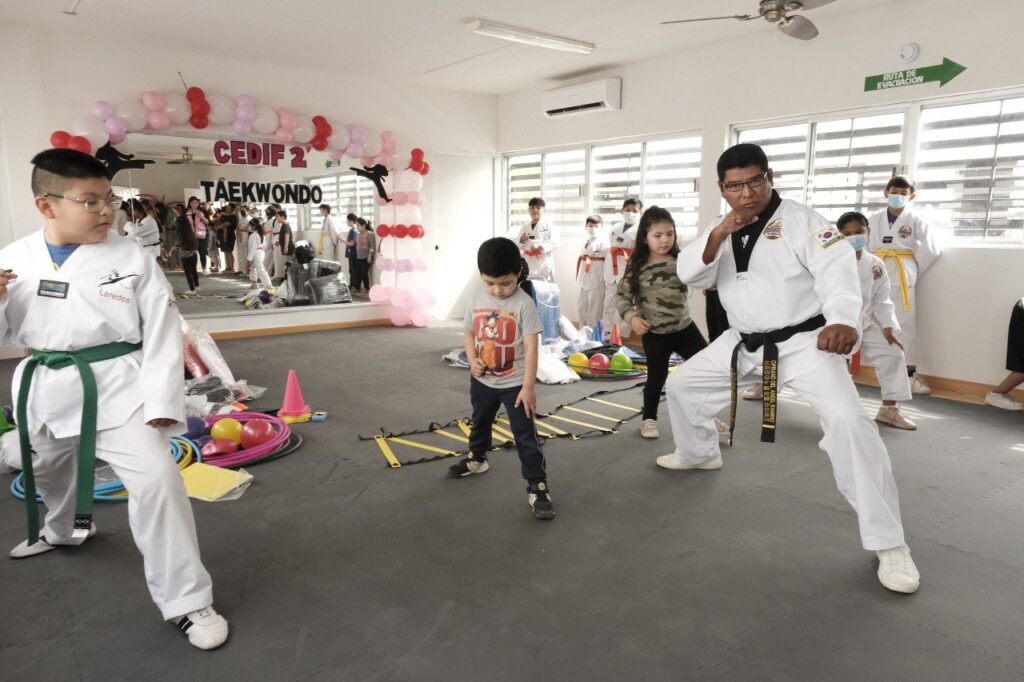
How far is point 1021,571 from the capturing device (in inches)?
96.3

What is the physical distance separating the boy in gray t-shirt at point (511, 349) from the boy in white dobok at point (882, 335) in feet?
8.28

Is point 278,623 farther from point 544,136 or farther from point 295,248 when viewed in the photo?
point 544,136

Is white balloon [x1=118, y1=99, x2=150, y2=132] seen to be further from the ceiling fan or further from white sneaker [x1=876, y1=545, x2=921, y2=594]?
white sneaker [x1=876, y1=545, x2=921, y2=594]

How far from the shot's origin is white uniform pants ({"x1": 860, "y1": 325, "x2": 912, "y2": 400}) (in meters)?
4.23

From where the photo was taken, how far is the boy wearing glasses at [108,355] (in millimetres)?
1950

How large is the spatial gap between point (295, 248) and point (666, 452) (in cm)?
622

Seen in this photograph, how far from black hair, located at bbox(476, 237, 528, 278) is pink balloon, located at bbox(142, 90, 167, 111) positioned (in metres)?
5.54

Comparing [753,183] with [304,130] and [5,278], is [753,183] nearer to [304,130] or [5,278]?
[5,278]

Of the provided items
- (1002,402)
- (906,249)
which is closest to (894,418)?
(1002,402)

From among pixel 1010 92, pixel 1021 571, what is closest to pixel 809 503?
pixel 1021 571

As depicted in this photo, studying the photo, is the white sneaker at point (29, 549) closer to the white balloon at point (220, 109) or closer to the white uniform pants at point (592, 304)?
the white balloon at point (220, 109)

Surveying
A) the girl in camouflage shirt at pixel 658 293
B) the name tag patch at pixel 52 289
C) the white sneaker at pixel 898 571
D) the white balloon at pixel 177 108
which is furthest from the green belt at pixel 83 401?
the white balloon at pixel 177 108

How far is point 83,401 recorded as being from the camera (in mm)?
1971

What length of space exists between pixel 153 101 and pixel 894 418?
7.22 meters
